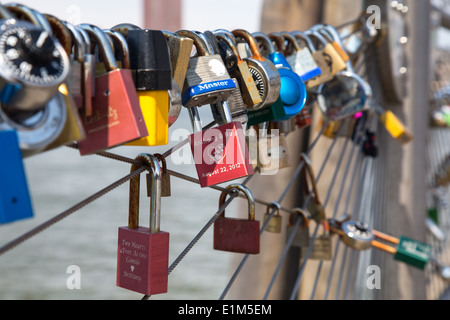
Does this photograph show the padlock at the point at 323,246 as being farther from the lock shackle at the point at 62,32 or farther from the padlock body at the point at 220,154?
the lock shackle at the point at 62,32

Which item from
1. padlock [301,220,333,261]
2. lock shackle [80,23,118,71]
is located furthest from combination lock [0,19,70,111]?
padlock [301,220,333,261]

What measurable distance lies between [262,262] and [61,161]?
24057 mm

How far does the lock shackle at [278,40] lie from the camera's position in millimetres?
969

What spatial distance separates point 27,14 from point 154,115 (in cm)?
15

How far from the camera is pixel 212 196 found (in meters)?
16.5

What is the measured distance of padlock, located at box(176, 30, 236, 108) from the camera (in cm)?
70

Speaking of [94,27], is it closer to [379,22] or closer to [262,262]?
[262,262]

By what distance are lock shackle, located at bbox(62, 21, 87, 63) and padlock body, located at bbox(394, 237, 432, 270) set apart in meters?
1.25

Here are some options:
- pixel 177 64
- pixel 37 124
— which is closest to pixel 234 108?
pixel 177 64

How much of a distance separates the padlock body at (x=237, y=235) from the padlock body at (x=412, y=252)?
78cm

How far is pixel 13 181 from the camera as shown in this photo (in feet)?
1.50

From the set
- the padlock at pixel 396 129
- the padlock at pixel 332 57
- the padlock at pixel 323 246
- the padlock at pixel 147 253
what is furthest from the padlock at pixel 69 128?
the padlock at pixel 396 129

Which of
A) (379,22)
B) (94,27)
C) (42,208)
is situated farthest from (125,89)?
(42,208)

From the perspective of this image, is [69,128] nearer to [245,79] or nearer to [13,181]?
[13,181]
